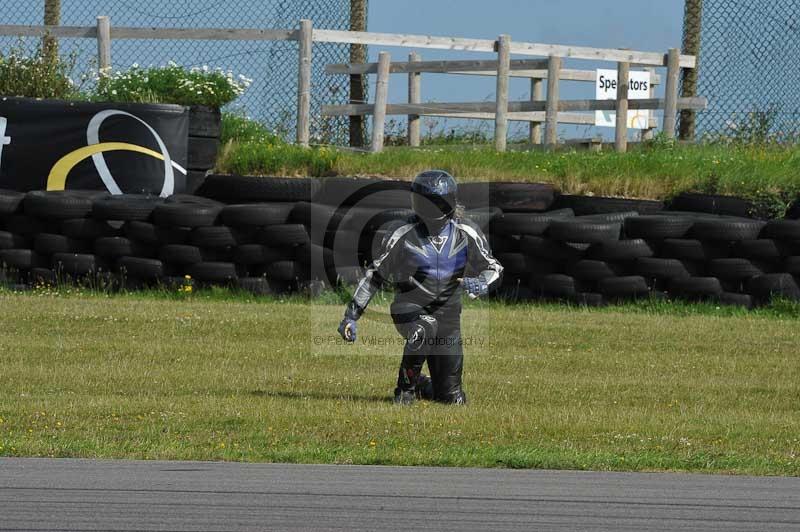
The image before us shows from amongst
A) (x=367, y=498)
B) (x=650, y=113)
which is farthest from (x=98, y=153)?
(x=650, y=113)

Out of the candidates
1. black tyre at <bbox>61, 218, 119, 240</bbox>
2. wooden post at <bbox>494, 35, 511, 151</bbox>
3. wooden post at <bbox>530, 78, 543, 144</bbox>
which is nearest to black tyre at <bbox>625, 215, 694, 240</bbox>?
black tyre at <bbox>61, 218, 119, 240</bbox>

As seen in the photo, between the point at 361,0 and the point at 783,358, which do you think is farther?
the point at 361,0

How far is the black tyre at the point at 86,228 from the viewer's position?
13719mm

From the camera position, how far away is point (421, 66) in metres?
19.6

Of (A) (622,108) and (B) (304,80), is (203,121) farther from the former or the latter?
(A) (622,108)

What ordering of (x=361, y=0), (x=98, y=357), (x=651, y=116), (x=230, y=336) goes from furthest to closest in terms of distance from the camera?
(x=651, y=116) → (x=361, y=0) → (x=230, y=336) → (x=98, y=357)

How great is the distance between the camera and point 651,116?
24.7 metres

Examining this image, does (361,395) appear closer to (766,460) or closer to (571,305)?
(766,460)

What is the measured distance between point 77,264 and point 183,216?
1232 mm

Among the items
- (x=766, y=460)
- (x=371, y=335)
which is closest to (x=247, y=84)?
(x=371, y=335)

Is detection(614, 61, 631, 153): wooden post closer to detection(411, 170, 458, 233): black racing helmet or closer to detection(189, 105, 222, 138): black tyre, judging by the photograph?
detection(189, 105, 222, 138): black tyre

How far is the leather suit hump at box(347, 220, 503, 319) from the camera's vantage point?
8.56 metres

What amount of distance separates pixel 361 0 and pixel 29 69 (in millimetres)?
5349

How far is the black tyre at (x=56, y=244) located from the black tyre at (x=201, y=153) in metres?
2.00
